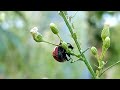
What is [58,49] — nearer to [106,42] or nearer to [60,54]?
[60,54]

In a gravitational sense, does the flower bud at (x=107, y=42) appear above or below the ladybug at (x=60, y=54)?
below

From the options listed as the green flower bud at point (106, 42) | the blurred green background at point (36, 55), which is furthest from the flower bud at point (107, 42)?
Result: the blurred green background at point (36, 55)

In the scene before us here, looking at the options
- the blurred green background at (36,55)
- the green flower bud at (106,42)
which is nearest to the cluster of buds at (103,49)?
the green flower bud at (106,42)

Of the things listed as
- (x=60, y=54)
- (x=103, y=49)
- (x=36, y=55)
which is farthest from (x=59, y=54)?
(x=36, y=55)

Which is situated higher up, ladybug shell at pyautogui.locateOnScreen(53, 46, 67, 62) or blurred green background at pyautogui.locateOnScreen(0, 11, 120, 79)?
blurred green background at pyautogui.locateOnScreen(0, 11, 120, 79)

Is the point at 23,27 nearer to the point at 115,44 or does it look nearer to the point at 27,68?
the point at 27,68

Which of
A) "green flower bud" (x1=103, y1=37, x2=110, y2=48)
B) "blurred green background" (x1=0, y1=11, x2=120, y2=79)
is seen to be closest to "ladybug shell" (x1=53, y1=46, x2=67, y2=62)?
"green flower bud" (x1=103, y1=37, x2=110, y2=48)

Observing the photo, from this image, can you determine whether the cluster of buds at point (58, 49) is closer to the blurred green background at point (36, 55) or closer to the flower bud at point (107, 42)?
the flower bud at point (107, 42)

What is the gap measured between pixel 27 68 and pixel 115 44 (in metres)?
2.25

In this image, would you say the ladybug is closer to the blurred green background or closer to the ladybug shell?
the ladybug shell

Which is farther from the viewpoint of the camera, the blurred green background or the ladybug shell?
the blurred green background

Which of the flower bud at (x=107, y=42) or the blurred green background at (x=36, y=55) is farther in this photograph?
the blurred green background at (x=36, y=55)
